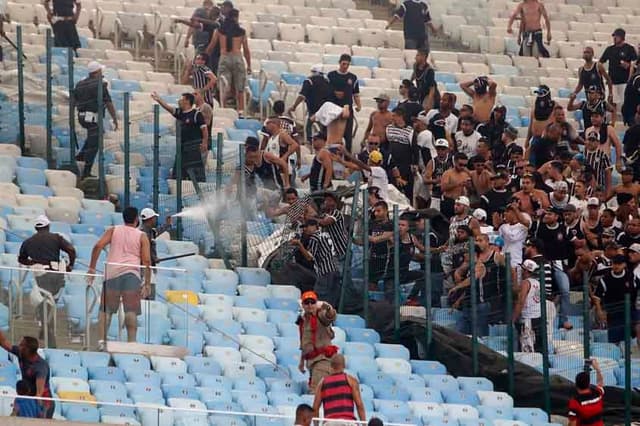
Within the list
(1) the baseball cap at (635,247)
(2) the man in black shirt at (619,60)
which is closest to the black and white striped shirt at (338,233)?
(1) the baseball cap at (635,247)

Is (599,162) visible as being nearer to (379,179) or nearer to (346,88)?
(346,88)

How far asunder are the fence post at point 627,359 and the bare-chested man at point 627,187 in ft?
10.3

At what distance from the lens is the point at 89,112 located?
27.7 m

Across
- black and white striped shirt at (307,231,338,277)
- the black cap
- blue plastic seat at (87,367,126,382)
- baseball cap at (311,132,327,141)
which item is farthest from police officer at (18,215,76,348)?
the black cap

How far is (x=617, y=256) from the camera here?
26.4 metres

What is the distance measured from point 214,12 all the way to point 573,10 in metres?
7.27

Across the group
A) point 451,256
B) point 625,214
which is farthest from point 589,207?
point 451,256

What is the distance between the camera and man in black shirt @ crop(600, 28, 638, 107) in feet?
107

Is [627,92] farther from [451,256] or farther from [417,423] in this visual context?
[417,423]

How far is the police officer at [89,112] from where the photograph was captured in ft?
91.0

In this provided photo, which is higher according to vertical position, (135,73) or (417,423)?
(135,73)

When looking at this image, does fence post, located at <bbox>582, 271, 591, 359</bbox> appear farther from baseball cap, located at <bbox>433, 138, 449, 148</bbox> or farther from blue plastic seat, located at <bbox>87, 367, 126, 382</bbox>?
blue plastic seat, located at <bbox>87, 367, 126, 382</bbox>

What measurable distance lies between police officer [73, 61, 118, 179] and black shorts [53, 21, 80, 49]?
2708 millimetres

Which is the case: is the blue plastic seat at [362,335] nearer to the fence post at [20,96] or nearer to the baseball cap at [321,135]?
the baseball cap at [321,135]
